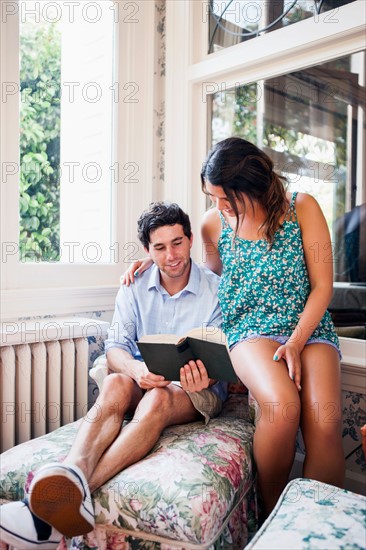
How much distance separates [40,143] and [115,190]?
1.48 feet

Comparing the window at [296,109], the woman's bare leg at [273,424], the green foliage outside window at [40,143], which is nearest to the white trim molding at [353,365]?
the window at [296,109]

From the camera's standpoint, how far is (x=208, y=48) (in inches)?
93.7

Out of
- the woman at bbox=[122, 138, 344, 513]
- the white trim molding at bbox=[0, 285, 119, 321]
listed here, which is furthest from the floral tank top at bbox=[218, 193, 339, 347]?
the white trim molding at bbox=[0, 285, 119, 321]

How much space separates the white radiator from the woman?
645mm

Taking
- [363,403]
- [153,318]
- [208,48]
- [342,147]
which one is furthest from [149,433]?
[208,48]

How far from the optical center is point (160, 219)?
179 centimetres

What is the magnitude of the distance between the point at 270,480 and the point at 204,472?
1.00 feet

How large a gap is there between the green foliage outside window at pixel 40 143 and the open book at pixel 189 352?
867mm

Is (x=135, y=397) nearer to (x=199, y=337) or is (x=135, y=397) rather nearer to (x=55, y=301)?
(x=199, y=337)

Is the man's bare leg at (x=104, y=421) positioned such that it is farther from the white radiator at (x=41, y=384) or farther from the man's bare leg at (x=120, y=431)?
the white radiator at (x=41, y=384)

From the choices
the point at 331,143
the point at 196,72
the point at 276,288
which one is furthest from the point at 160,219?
the point at 196,72

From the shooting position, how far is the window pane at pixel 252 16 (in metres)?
1.99

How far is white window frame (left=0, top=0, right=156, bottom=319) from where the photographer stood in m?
1.96

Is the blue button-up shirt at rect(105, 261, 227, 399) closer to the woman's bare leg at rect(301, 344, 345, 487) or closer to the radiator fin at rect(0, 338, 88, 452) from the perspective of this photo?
the radiator fin at rect(0, 338, 88, 452)
